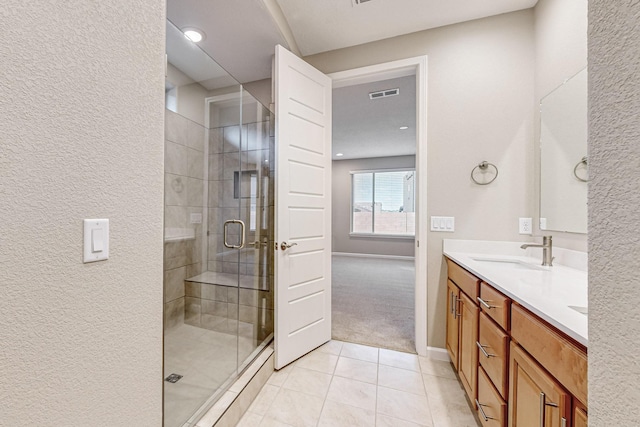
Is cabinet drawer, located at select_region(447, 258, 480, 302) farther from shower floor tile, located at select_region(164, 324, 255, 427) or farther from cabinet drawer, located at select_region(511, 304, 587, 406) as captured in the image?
shower floor tile, located at select_region(164, 324, 255, 427)

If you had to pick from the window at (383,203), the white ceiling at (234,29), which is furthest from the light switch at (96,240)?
the window at (383,203)

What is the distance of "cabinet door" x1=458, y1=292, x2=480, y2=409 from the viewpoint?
1.38 meters

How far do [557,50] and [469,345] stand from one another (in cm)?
199

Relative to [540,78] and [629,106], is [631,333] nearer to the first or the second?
[629,106]

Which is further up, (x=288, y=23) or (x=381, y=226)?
(x=288, y=23)

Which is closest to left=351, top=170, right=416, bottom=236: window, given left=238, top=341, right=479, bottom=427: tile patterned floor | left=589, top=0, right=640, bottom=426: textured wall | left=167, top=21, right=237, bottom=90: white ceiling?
left=238, top=341, right=479, bottom=427: tile patterned floor

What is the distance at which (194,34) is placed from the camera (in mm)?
2012

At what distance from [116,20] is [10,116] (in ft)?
1.36

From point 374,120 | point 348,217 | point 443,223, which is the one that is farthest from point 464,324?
point 348,217

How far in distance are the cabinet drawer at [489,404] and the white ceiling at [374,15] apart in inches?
96.1

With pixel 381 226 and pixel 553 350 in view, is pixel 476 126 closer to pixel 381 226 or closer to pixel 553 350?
pixel 553 350

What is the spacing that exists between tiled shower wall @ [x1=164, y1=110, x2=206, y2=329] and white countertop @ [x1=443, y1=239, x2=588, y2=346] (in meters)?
2.16

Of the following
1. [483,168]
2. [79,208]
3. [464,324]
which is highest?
[483,168]

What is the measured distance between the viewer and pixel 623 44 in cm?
40
